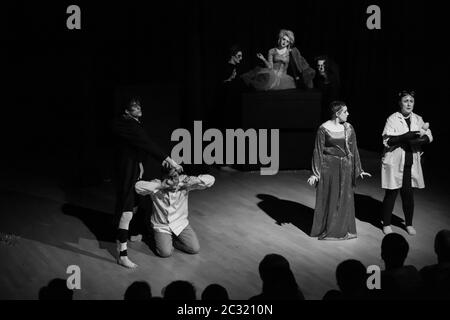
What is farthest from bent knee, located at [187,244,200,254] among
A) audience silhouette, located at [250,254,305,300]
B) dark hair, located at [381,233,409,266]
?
audience silhouette, located at [250,254,305,300]

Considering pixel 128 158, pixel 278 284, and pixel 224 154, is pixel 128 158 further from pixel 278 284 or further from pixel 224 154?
pixel 224 154

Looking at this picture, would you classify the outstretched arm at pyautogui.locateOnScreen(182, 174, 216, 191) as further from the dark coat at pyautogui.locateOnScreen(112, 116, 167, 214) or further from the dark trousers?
the dark trousers

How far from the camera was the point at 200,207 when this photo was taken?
9.30m

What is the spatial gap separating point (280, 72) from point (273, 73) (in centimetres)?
13

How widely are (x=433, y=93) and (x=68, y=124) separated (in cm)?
543

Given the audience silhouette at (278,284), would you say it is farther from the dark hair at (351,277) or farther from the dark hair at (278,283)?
the dark hair at (351,277)

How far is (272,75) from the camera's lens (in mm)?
11047

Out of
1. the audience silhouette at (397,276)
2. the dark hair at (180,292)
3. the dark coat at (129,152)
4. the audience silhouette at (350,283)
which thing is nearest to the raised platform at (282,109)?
the dark coat at (129,152)

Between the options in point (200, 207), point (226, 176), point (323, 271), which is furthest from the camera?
point (226, 176)

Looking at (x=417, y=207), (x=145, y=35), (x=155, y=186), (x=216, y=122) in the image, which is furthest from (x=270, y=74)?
(x=155, y=186)

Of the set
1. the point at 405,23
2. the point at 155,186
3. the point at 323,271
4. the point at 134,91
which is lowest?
the point at 323,271

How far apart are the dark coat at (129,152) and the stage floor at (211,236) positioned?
2.00ft

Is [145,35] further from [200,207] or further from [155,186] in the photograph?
[155,186]

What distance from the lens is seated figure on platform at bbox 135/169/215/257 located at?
302 inches
